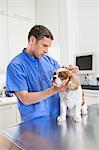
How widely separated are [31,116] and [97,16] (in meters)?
2.57

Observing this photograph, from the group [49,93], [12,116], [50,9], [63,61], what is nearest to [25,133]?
[49,93]

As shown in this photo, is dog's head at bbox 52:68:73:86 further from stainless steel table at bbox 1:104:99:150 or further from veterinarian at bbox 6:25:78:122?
stainless steel table at bbox 1:104:99:150

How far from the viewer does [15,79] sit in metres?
1.18

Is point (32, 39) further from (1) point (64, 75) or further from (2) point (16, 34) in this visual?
(2) point (16, 34)

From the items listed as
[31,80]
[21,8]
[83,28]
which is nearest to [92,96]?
[83,28]

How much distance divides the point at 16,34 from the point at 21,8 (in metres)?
0.54

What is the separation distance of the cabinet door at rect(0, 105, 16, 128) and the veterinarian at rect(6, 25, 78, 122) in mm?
1334

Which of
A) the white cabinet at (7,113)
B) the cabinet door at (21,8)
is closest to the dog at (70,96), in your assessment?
the white cabinet at (7,113)

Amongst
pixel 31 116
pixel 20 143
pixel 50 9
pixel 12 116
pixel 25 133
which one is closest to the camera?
pixel 20 143

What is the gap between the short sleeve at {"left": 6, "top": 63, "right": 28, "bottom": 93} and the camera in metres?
1.17

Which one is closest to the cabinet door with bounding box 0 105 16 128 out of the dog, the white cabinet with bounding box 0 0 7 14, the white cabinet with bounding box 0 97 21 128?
the white cabinet with bounding box 0 97 21 128

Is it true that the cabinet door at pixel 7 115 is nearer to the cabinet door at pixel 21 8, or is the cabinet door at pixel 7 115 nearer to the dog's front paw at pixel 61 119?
the dog's front paw at pixel 61 119

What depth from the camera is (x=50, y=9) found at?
3.75m

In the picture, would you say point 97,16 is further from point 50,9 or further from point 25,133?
point 25,133
